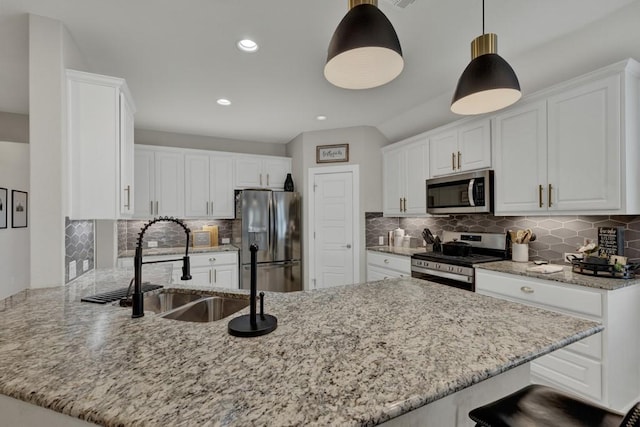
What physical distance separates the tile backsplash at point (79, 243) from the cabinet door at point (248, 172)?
84.8 inches

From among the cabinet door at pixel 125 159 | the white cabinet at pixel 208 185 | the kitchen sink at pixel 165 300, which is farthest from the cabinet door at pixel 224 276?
the kitchen sink at pixel 165 300

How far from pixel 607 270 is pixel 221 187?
4.26 m

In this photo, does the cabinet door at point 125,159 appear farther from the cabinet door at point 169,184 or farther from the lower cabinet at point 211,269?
the cabinet door at point 169,184

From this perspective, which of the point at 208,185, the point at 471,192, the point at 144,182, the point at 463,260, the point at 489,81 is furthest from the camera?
the point at 208,185

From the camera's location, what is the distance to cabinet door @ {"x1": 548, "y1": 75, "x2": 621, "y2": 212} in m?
1.98

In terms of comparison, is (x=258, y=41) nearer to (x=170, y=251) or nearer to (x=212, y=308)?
(x=212, y=308)

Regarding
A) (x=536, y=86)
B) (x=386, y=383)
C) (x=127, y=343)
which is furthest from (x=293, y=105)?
(x=386, y=383)

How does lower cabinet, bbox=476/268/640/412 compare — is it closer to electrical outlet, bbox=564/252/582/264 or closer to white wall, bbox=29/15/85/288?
electrical outlet, bbox=564/252/582/264

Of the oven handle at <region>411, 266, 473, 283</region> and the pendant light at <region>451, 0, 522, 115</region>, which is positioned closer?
the pendant light at <region>451, 0, 522, 115</region>

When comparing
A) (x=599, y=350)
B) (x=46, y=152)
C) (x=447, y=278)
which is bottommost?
(x=599, y=350)

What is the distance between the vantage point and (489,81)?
4.44 ft

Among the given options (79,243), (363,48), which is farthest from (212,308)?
(363,48)

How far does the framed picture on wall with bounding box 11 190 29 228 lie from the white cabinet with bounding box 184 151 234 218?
1.67 meters

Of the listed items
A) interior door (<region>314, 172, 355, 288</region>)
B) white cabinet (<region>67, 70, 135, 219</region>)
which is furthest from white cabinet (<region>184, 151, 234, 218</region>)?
white cabinet (<region>67, 70, 135, 219</region>)
